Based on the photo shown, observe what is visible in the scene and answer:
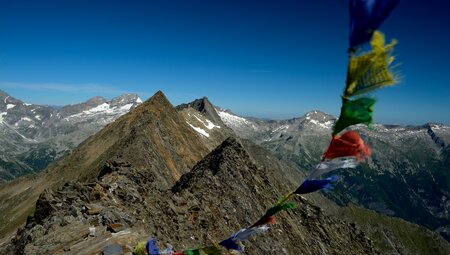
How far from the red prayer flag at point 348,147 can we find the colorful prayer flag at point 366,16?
1.22 m

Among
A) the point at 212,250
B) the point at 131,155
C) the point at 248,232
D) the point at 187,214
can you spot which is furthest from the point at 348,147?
the point at 131,155

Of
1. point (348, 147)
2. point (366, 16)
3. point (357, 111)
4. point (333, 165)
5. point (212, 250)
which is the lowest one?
point (212, 250)

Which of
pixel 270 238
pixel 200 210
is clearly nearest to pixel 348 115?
pixel 200 210

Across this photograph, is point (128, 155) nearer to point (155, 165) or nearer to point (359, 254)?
point (155, 165)

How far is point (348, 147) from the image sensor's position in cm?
570

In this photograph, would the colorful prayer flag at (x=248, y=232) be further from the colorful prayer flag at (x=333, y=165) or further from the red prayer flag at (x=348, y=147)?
the red prayer flag at (x=348, y=147)

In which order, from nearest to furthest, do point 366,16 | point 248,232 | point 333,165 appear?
point 366,16 < point 333,165 < point 248,232

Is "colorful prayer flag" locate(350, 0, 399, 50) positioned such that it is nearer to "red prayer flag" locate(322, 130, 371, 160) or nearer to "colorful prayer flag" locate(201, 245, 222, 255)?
"red prayer flag" locate(322, 130, 371, 160)

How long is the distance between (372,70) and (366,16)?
A: 2.25 feet

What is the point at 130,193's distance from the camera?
3331 cm

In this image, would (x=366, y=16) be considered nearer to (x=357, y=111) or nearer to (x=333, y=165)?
(x=357, y=111)

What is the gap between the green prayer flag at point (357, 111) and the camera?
541 centimetres

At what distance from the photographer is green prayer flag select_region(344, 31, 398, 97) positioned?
16.4 feet

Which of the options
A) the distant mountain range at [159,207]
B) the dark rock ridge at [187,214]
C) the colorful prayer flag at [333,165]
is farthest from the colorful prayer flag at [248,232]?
the dark rock ridge at [187,214]
